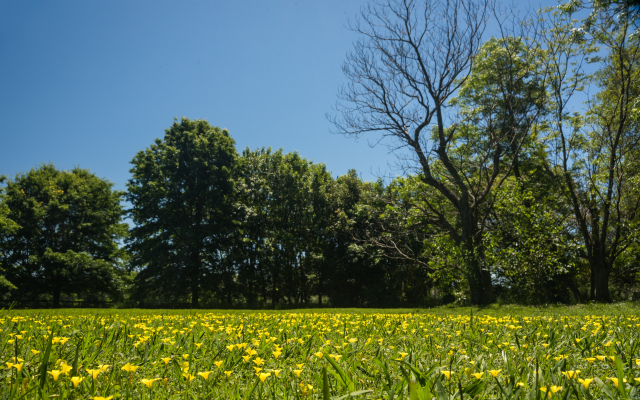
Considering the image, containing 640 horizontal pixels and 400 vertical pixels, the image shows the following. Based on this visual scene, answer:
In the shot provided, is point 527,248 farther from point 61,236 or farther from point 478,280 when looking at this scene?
point 61,236

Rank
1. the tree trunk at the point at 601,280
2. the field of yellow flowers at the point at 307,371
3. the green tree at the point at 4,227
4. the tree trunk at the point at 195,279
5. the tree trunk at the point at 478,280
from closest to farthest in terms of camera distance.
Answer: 1. the field of yellow flowers at the point at 307,371
2. the tree trunk at the point at 601,280
3. the tree trunk at the point at 478,280
4. the green tree at the point at 4,227
5. the tree trunk at the point at 195,279

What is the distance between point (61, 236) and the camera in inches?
1121

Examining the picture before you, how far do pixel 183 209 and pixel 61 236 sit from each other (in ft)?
42.3

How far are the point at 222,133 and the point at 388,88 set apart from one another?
16.9 metres

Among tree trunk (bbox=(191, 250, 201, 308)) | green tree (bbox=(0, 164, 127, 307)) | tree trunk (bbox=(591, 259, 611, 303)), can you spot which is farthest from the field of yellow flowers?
green tree (bbox=(0, 164, 127, 307))

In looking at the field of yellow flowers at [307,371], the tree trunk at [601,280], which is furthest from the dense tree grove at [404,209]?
the field of yellow flowers at [307,371]

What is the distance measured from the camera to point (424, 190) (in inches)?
676

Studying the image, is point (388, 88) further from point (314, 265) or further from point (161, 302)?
point (161, 302)

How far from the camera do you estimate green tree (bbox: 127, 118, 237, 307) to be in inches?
891

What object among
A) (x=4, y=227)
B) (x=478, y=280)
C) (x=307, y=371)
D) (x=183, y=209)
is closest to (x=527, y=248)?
(x=478, y=280)

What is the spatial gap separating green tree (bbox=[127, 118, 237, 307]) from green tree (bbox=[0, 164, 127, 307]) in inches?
135

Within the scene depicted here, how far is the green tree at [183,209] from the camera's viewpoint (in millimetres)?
22625

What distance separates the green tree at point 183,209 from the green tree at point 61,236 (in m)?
3.43

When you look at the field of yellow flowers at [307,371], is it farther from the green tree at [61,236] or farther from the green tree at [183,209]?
the green tree at [61,236]
